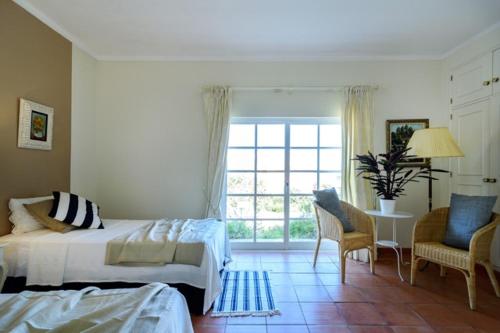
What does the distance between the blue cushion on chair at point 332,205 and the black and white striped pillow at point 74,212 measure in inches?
94.3

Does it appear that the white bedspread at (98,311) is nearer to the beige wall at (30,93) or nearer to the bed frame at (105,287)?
the bed frame at (105,287)

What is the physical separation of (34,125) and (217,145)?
197 centimetres

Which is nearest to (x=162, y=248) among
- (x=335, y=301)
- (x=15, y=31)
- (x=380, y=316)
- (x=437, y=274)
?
(x=335, y=301)

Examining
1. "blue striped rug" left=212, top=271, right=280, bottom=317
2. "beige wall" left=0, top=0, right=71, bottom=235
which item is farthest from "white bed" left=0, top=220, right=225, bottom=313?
"beige wall" left=0, top=0, right=71, bottom=235

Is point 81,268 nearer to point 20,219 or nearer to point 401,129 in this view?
point 20,219

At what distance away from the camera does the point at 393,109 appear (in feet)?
12.3

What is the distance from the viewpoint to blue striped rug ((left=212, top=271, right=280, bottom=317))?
2260 mm

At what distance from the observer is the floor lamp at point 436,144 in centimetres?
282

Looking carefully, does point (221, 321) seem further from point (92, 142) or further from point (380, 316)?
point (92, 142)

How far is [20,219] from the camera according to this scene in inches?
97.1

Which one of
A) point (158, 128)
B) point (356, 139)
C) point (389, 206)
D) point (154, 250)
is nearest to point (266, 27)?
point (356, 139)

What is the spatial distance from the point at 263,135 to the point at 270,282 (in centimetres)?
194

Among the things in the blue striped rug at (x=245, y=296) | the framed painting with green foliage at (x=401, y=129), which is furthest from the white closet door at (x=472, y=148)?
the blue striped rug at (x=245, y=296)

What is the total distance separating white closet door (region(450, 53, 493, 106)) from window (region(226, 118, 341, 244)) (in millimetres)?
1704
